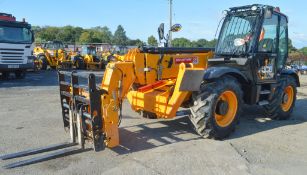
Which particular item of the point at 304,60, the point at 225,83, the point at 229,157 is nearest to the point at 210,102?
the point at 225,83

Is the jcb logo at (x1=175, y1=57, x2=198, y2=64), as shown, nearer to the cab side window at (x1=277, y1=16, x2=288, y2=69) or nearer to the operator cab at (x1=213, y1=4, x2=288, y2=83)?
the operator cab at (x1=213, y1=4, x2=288, y2=83)

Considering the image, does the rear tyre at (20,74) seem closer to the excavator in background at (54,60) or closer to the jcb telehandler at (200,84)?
the excavator in background at (54,60)

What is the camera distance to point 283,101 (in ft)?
27.7

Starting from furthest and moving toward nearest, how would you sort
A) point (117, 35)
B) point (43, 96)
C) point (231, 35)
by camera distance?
point (117, 35), point (43, 96), point (231, 35)

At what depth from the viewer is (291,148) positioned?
20.0 feet

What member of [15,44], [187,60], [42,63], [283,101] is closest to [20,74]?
[15,44]

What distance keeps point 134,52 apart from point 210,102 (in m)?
1.63

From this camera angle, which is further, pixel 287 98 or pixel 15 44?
pixel 15 44

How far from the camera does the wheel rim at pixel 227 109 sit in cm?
655

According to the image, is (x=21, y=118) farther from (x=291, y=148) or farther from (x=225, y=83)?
(x=291, y=148)

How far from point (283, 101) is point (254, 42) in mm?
1916

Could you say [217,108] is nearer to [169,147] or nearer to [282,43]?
[169,147]

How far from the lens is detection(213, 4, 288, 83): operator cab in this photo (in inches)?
292

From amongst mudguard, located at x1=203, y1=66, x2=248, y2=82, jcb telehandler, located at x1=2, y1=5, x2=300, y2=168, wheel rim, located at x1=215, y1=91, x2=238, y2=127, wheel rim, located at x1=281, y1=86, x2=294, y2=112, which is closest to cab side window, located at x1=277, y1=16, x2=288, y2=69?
jcb telehandler, located at x1=2, y1=5, x2=300, y2=168
